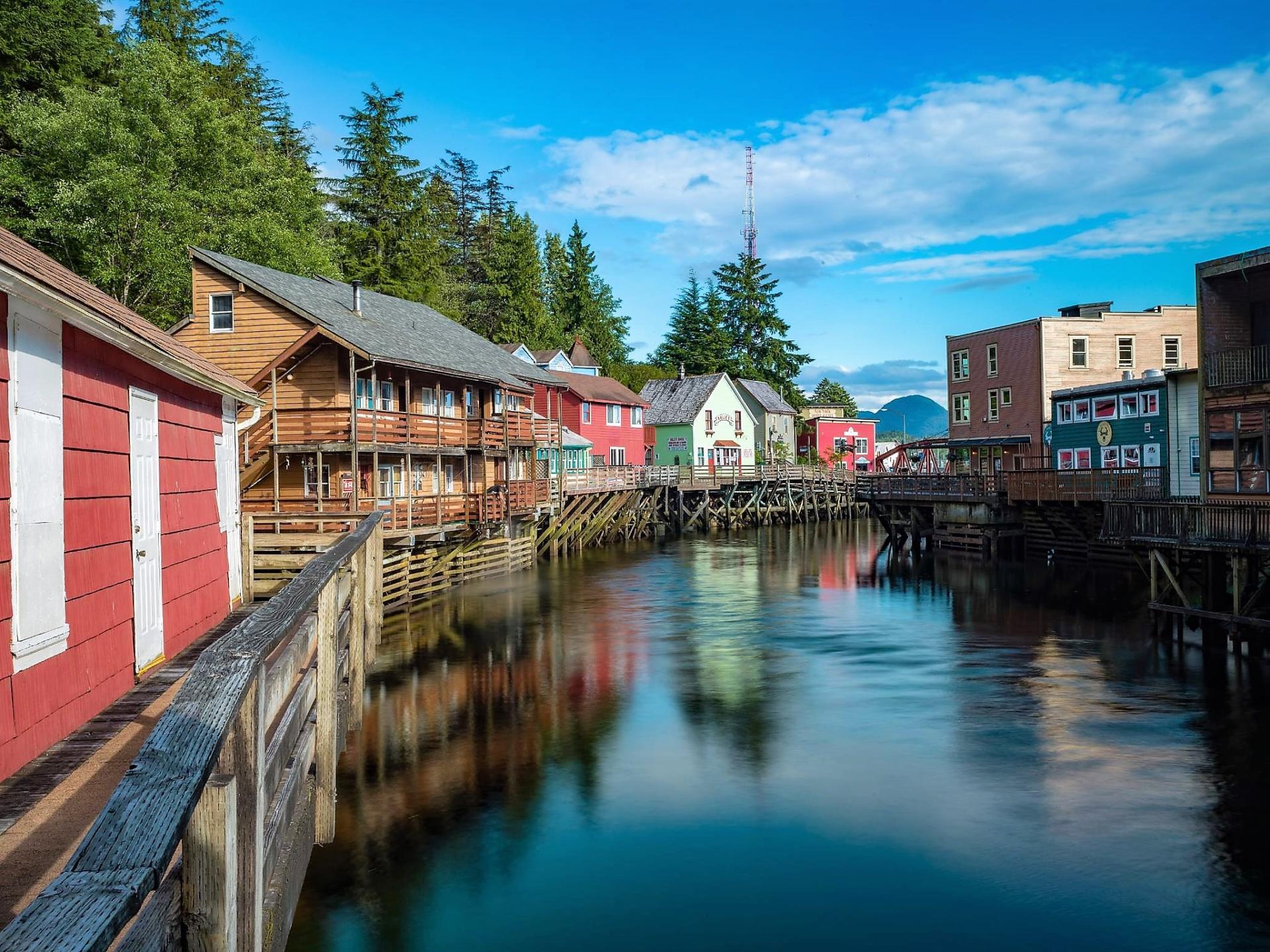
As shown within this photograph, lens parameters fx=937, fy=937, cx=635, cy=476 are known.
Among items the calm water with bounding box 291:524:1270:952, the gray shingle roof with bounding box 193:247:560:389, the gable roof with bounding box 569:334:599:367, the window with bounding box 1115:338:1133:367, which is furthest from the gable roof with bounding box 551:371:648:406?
the calm water with bounding box 291:524:1270:952

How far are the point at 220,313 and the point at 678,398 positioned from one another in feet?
148

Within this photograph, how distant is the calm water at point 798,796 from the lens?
9102 millimetres

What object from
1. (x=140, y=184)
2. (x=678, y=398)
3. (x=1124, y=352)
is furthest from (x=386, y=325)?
(x=678, y=398)

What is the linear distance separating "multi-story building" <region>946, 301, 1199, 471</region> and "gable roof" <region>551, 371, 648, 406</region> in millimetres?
21899

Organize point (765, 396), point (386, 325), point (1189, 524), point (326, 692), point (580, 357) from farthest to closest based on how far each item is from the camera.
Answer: point (765, 396) → point (580, 357) → point (386, 325) → point (1189, 524) → point (326, 692)

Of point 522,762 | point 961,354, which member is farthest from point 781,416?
point 522,762

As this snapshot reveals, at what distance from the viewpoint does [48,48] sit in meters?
37.2

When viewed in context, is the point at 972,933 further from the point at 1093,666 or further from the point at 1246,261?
the point at 1246,261

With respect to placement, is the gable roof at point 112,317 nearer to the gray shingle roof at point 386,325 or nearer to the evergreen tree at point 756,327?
the gray shingle roof at point 386,325

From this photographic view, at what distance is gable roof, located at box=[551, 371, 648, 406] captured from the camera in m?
56.3

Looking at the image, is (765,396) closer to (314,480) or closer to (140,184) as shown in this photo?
(140,184)

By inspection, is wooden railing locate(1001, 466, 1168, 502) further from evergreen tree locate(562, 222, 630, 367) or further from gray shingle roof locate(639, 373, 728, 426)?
evergreen tree locate(562, 222, 630, 367)

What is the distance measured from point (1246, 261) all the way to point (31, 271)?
25740 millimetres

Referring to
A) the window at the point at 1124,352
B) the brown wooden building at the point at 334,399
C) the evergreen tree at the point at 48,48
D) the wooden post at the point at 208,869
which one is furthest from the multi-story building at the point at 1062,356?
the wooden post at the point at 208,869
